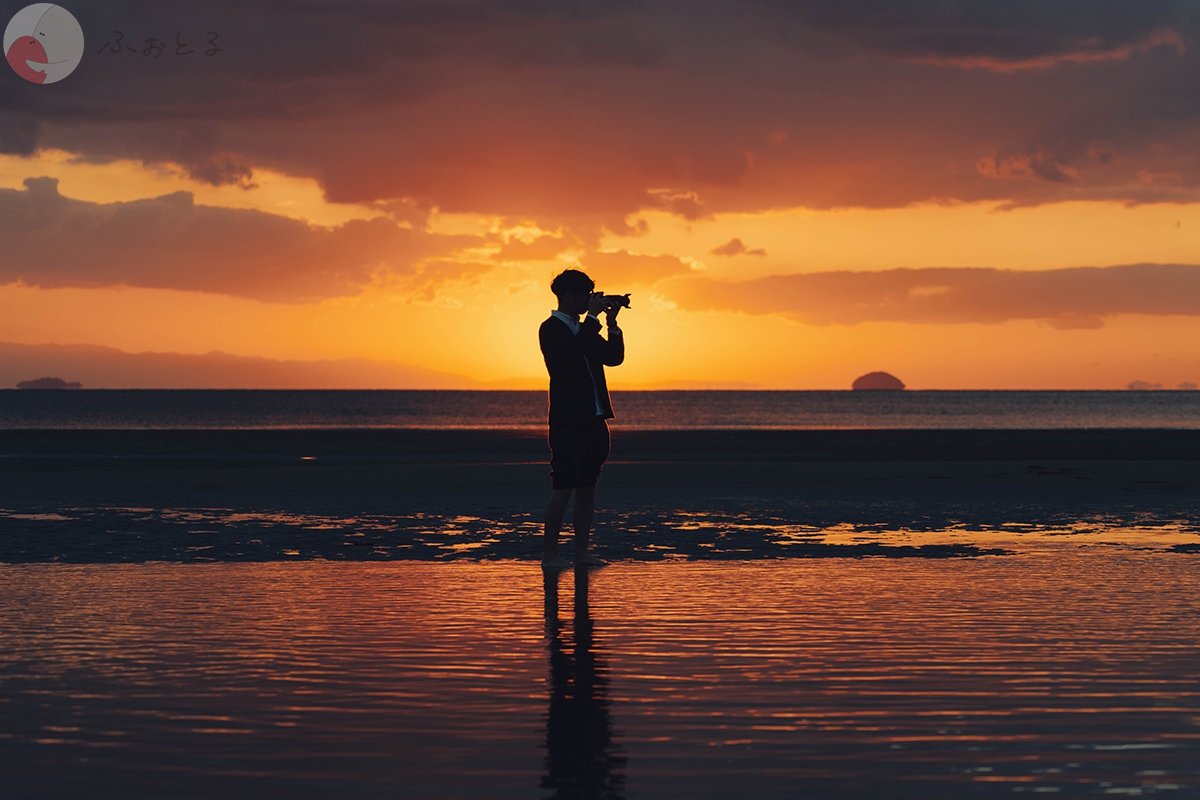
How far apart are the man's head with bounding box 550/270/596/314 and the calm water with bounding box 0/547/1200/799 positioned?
242 centimetres

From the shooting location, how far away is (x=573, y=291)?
12.1 m

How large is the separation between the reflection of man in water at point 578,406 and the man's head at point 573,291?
43mm

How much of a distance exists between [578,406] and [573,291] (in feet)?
3.22

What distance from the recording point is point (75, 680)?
684cm

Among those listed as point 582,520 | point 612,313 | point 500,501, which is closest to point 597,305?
point 612,313

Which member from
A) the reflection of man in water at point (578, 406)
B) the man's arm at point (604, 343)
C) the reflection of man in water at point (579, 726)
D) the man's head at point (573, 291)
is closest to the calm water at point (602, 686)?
the reflection of man in water at point (579, 726)

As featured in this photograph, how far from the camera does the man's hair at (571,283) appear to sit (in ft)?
39.7

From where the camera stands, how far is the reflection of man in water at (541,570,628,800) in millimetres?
4957

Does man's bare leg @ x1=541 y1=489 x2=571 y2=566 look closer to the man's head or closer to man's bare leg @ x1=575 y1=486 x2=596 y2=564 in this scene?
man's bare leg @ x1=575 y1=486 x2=596 y2=564

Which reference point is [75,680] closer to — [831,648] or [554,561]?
[831,648]

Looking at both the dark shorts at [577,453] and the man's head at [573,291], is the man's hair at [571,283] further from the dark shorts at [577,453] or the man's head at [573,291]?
the dark shorts at [577,453]

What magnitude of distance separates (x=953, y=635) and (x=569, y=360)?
4661 millimetres

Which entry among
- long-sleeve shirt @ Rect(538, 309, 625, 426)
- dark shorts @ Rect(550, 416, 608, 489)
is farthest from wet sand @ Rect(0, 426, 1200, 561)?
long-sleeve shirt @ Rect(538, 309, 625, 426)

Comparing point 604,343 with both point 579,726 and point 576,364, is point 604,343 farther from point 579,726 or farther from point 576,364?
point 579,726
